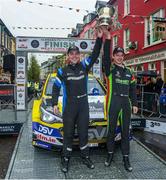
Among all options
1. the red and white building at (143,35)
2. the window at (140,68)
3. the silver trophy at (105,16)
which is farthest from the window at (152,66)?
the silver trophy at (105,16)

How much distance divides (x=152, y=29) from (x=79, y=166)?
16.4 meters

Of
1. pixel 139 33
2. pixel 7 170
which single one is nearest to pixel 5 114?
pixel 7 170

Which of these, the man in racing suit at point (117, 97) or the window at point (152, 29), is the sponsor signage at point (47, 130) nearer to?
the man in racing suit at point (117, 97)

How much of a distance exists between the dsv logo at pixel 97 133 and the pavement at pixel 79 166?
46cm

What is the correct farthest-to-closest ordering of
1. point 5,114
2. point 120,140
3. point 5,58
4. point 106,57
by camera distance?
point 5,58, point 5,114, point 120,140, point 106,57

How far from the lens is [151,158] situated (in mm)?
6031

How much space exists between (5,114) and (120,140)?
215 inches

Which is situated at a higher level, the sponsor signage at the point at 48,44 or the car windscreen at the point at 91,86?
the sponsor signage at the point at 48,44

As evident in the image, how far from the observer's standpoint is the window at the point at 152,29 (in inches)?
759

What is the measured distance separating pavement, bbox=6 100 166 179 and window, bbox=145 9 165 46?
13749mm

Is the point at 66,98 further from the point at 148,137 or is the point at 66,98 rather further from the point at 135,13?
the point at 135,13

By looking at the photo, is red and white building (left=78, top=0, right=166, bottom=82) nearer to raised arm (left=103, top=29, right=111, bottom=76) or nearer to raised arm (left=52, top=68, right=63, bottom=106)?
raised arm (left=103, top=29, right=111, bottom=76)

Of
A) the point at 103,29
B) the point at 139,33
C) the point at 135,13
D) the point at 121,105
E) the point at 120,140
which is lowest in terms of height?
the point at 120,140

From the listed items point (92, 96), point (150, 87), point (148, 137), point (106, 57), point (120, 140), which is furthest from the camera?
point (150, 87)
